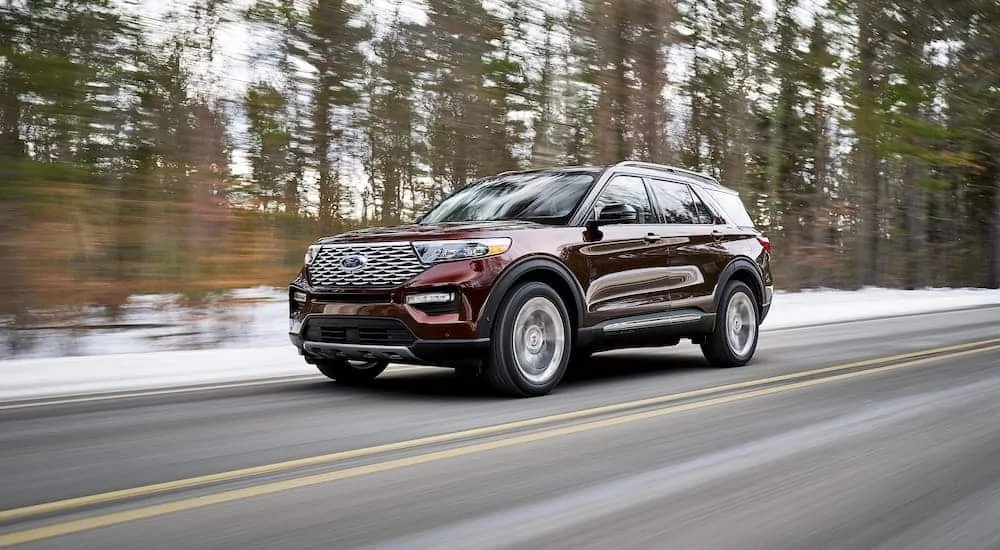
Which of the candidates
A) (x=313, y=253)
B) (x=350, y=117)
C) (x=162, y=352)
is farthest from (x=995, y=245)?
(x=313, y=253)

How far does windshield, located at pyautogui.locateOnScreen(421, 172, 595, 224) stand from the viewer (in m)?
7.48

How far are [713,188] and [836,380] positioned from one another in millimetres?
2299

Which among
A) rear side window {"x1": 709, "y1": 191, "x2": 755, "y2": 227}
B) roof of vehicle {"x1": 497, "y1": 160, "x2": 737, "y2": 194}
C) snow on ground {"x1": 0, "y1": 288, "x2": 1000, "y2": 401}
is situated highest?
roof of vehicle {"x1": 497, "y1": 160, "x2": 737, "y2": 194}

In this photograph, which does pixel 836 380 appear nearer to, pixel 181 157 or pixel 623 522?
pixel 623 522

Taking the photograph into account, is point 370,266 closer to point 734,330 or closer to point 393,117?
Result: point 734,330

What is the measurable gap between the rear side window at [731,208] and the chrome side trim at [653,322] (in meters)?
1.35

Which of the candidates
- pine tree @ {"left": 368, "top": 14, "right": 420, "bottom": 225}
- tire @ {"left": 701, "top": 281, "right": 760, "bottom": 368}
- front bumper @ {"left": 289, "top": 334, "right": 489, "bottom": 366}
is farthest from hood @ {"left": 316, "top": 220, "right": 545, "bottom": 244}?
pine tree @ {"left": 368, "top": 14, "right": 420, "bottom": 225}

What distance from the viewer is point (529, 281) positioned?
6.88m

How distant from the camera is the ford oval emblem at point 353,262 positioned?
21.8ft

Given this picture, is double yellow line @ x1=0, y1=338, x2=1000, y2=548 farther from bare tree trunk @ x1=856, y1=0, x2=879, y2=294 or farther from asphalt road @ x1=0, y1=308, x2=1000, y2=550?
bare tree trunk @ x1=856, y1=0, x2=879, y2=294

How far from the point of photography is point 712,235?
348 inches

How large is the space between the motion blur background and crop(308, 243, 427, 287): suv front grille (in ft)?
13.1

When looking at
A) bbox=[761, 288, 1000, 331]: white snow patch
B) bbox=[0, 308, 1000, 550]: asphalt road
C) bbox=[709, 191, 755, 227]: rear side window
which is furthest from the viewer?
bbox=[761, 288, 1000, 331]: white snow patch

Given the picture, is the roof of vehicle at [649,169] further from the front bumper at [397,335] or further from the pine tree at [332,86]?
the pine tree at [332,86]
